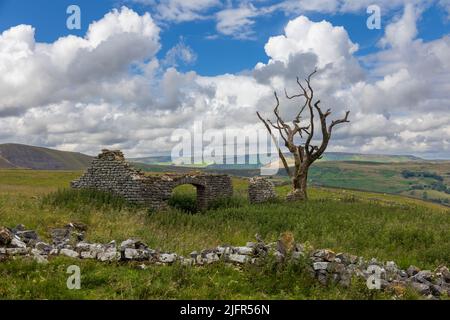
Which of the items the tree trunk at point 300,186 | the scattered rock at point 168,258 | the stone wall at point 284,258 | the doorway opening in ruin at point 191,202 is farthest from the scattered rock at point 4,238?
the tree trunk at point 300,186

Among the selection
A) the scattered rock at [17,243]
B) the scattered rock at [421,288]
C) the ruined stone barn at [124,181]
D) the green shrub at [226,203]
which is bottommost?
the green shrub at [226,203]

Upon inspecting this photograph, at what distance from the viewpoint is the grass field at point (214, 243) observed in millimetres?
7043

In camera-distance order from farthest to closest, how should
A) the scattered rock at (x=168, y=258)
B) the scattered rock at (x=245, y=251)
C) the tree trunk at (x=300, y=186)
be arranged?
the tree trunk at (x=300, y=186) < the scattered rock at (x=245, y=251) < the scattered rock at (x=168, y=258)

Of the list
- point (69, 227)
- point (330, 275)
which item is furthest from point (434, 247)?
point (69, 227)

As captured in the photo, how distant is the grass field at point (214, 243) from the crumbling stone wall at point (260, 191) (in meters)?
2.37

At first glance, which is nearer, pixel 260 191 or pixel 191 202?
pixel 191 202

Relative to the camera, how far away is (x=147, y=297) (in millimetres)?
6770

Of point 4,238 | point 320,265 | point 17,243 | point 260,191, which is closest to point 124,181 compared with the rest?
point 260,191

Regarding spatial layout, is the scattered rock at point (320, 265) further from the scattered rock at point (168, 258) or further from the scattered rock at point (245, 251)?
the scattered rock at point (168, 258)

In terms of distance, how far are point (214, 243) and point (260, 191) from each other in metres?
17.0

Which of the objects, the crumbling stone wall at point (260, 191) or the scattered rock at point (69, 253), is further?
the crumbling stone wall at point (260, 191)

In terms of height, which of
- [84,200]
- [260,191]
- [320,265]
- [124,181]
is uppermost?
[124,181]

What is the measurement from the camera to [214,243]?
12188mm

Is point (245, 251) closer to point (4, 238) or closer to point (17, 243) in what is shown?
point (17, 243)
